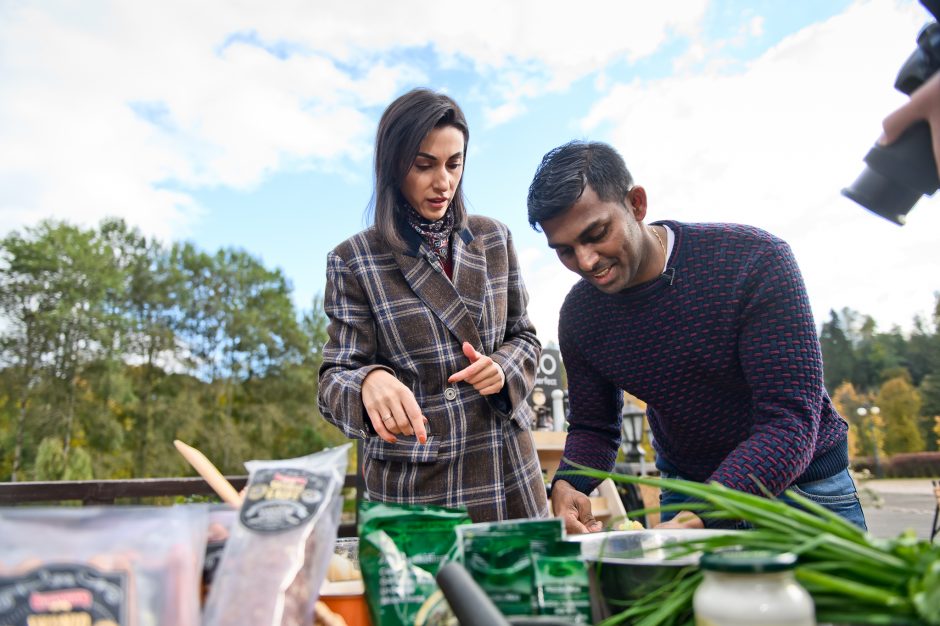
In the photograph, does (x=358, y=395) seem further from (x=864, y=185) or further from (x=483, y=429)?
(x=864, y=185)

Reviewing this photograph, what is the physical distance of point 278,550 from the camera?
54 cm

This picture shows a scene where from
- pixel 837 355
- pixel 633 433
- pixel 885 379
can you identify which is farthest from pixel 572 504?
pixel 837 355

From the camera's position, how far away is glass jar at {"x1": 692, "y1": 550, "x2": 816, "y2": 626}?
45 cm

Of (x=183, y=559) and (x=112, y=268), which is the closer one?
(x=183, y=559)

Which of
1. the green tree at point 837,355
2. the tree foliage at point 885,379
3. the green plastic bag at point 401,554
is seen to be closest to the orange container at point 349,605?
the green plastic bag at point 401,554

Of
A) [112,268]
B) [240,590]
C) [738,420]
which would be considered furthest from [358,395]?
[112,268]

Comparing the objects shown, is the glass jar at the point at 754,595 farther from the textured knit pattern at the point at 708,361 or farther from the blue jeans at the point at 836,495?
the blue jeans at the point at 836,495

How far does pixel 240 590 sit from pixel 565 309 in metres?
1.23

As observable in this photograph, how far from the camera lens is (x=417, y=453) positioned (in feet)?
4.49

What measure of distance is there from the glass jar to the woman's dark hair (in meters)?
1.12

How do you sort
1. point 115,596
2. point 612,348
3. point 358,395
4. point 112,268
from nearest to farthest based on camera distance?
1. point 115,596
2. point 358,395
3. point 612,348
4. point 112,268

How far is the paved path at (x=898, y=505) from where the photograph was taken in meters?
14.2

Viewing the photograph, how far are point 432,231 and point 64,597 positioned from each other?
1.17 m

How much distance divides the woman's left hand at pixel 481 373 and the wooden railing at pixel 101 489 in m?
2.89
